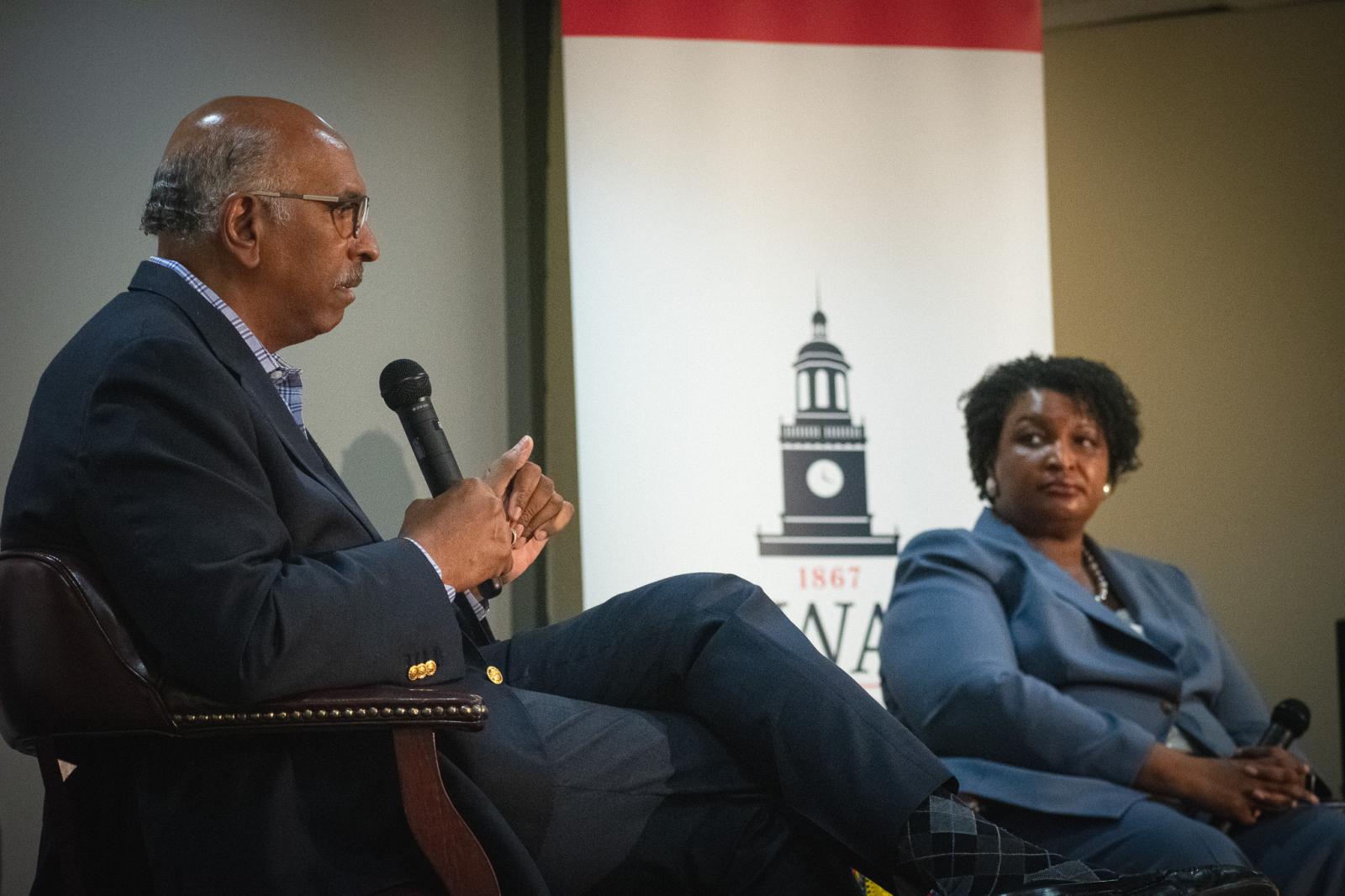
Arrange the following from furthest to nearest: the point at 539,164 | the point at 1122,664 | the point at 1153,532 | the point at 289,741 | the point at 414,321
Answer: the point at 1153,532 < the point at 539,164 < the point at 414,321 < the point at 1122,664 < the point at 289,741

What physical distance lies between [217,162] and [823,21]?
7.35 ft

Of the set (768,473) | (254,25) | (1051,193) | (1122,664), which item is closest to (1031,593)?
(1122,664)

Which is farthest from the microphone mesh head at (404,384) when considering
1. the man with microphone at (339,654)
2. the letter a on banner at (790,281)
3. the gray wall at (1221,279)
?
the gray wall at (1221,279)

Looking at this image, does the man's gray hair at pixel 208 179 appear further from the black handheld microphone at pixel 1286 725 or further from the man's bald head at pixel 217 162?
the black handheld microphone at pixel 1286 725

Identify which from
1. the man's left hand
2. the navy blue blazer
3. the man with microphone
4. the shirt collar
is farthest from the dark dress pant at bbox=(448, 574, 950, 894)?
the shirt collar

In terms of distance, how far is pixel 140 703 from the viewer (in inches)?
60.1

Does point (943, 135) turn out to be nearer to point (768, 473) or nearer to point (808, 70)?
point (808, 70)

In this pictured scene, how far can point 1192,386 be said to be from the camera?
189 inches

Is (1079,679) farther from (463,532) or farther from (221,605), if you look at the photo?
(221,605)

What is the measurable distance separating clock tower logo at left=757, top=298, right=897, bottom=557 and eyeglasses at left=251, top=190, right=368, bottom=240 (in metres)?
1.78

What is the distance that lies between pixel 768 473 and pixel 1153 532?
183cm

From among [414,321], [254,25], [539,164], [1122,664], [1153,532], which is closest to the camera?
[1122,664]

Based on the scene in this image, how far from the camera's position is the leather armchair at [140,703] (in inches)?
60.0

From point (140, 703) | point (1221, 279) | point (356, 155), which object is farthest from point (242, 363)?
point (1221, 279)
